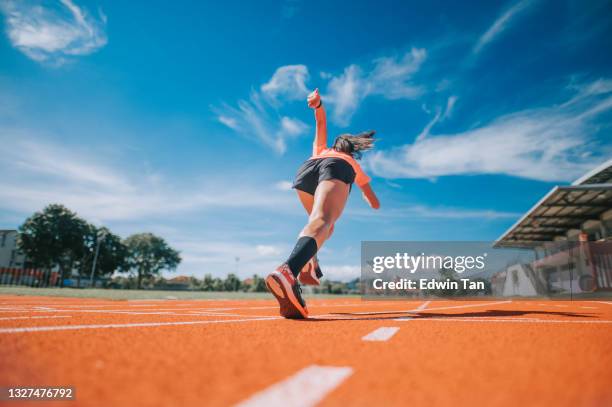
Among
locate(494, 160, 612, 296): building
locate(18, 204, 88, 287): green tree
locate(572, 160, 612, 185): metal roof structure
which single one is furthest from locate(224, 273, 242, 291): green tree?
locate(572, 160, 612, 185): metal roof structure

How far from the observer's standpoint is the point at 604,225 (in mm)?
23062

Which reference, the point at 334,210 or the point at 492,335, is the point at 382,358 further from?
the point at 334,210

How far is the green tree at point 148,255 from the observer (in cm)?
7525

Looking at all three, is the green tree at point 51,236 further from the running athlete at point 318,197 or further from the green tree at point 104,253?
the running athlete at point 318,197

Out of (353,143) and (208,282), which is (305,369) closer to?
(353,143)

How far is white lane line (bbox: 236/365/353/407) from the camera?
26.3 inches

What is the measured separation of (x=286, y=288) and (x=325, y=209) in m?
0.74

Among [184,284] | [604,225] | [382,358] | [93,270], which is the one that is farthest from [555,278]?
[184,284]

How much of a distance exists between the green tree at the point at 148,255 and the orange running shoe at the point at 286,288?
264ft

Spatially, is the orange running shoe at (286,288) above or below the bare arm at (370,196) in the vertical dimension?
below

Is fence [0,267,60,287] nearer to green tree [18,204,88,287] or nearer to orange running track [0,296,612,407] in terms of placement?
green tree [18,204,88,287]

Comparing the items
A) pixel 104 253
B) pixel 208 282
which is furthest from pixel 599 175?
pixel 208 282

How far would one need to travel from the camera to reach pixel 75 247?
49.5 metres

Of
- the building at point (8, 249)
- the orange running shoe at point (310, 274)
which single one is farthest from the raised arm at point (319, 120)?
the building at point (8, 249)
